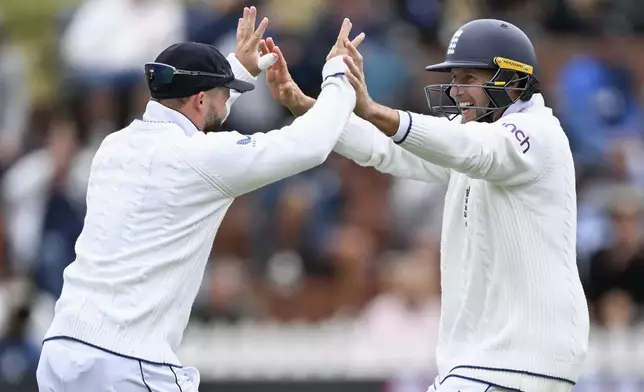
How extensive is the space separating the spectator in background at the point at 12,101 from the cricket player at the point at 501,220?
8.35 m

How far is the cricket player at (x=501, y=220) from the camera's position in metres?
6.78

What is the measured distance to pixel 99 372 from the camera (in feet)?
21.4

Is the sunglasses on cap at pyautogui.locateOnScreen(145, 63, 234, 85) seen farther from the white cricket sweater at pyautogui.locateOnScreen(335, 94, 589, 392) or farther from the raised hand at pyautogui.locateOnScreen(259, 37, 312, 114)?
the white cricket sweater at pyautogui.locateOnScreen(335, 94, 589, 392)

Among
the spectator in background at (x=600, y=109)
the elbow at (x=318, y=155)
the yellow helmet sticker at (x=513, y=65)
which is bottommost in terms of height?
the spectator in background at (x=600, y=109)

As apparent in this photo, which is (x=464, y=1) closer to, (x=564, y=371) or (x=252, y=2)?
(x=252, y=2)

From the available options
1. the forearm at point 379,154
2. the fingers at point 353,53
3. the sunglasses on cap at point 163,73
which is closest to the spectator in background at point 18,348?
the forearm at point 379,154

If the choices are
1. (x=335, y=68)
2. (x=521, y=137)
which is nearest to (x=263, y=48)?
(x=335, y=68)

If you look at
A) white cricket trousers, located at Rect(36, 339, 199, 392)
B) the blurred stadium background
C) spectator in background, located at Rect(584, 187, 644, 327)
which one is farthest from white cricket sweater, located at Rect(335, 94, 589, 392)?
spectator in background, located at Rect(584, 187, 644, 327)

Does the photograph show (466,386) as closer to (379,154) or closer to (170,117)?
(379,154)

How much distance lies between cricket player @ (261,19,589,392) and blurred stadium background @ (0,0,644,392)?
4.66m

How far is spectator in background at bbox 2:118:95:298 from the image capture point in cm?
1330

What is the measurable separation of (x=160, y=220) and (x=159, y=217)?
0.04 feet

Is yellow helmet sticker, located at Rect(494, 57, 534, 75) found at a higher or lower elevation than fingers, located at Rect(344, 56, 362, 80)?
higher

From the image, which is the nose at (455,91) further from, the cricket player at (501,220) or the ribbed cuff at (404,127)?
the ribbed cuff at (404,127)
